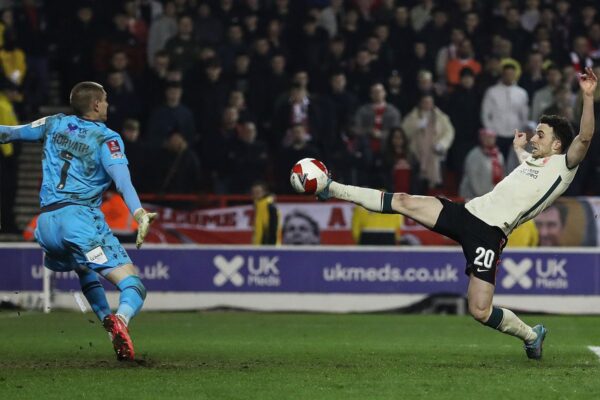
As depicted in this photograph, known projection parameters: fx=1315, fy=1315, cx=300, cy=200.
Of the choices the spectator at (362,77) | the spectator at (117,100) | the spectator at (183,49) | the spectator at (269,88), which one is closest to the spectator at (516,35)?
the spectator at (362,77)

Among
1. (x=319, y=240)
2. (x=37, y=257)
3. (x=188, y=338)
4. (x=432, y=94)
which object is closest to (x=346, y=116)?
(x=432, y=94)

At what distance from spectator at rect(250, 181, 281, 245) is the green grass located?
7.22 feet

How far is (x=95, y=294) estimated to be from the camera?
10727 millimetres

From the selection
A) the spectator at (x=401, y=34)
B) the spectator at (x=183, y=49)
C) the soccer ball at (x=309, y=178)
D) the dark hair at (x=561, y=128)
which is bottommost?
the soccer ball at (x=309, y=178)

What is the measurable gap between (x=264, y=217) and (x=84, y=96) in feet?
26.2

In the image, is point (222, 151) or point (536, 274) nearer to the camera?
point (536, 274)

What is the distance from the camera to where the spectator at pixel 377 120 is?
20062 mm

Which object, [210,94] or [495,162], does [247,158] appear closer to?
[210,94]

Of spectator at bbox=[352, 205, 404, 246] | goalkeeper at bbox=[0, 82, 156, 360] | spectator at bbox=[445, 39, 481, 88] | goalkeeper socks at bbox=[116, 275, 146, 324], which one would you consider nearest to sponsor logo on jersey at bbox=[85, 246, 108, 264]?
goalkeeper at bbox=[0, 82, 156, 360]

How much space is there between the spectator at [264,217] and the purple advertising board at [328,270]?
1.68 ft

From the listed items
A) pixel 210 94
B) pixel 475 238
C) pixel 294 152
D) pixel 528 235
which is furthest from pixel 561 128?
pixel 210 94

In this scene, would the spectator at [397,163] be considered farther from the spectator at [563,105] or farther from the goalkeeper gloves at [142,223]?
the goalkeeper gloves at [142,223]

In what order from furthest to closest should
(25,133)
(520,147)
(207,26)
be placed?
1. (207,26)
2. (520,147)
3. (25,133)

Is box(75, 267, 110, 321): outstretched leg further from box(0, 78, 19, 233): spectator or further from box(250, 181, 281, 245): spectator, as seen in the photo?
box(0, 78, 19, 233): spectator
